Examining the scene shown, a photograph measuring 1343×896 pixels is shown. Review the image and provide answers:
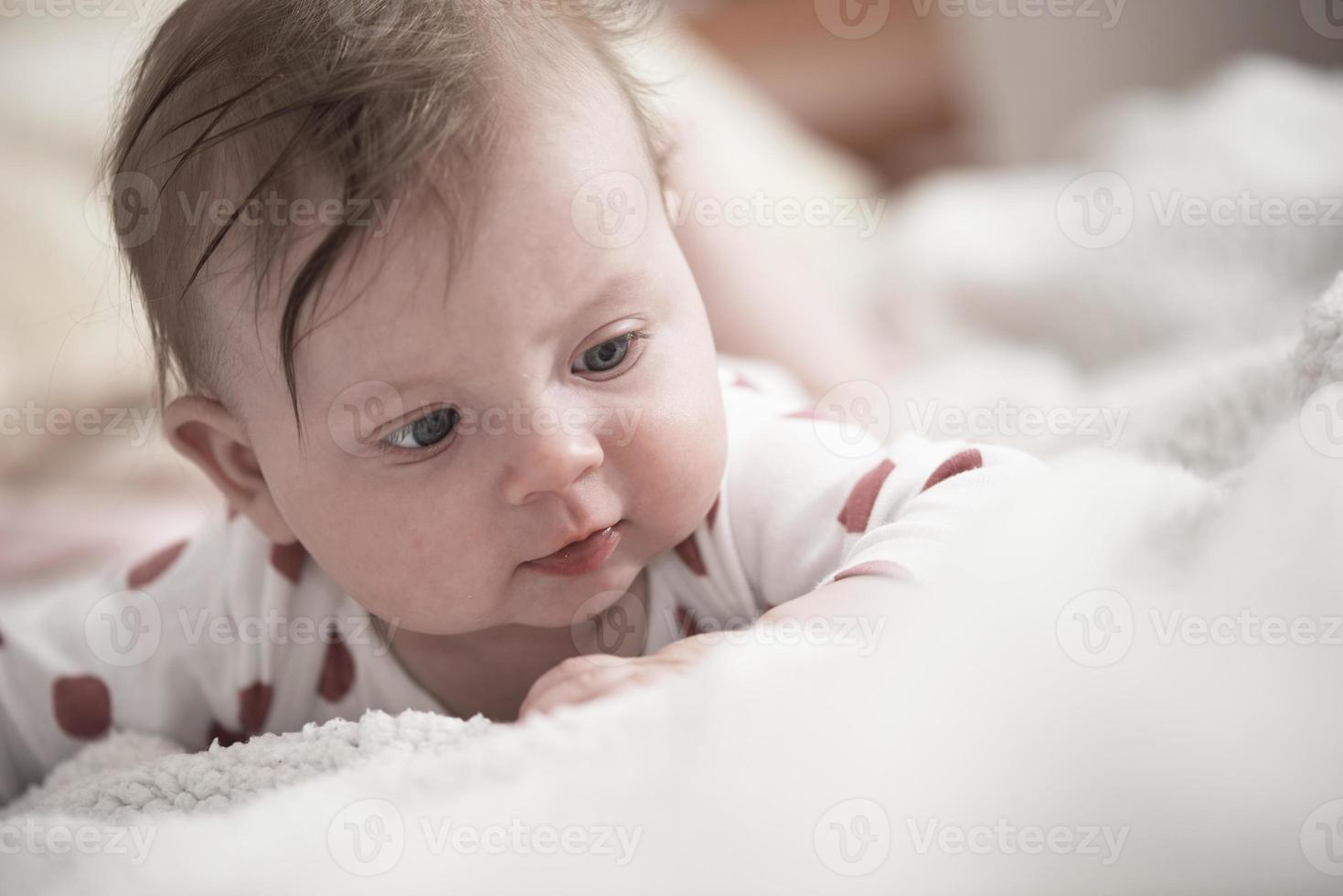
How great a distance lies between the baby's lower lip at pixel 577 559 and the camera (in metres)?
0.78

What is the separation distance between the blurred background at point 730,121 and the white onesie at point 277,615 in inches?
9.6

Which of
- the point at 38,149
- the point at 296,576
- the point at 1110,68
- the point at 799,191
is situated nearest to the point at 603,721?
the point at 296,576

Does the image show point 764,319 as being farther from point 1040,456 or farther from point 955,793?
point 955,793

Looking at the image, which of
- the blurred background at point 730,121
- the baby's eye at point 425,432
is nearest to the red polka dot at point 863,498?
the baby's eye at point 425,432

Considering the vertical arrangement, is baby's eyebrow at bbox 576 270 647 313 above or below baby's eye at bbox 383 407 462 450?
above

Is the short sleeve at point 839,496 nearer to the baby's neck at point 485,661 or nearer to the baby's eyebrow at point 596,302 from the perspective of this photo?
the baby's neck at point 485,661

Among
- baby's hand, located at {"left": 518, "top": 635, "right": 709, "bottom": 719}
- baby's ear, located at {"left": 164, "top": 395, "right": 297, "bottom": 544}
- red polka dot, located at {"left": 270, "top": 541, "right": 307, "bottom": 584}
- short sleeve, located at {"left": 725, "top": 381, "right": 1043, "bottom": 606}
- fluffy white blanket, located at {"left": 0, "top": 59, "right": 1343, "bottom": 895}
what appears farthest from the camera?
red polka dot, located at {"left": 270, "top": 541, "right": 307, "bottom": 584}

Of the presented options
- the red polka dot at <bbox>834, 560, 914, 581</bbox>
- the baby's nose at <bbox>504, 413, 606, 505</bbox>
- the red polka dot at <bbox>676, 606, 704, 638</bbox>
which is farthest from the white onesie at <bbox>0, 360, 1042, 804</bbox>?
the baby's nose at <bbox>504, 413, 606, 505</bbox>

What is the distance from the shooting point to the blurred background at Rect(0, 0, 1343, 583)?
4.58 ft

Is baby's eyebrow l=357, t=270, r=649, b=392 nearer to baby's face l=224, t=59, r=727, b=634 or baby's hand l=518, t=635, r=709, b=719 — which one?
baby's face l=224, t=59, r=727, b=634

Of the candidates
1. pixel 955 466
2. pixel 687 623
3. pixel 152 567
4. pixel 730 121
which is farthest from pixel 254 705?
pixel 730 121

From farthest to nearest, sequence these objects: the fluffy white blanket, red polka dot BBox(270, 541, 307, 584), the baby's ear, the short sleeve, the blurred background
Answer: the blurred background
red polka dot BBox(270, 541, 307, 584)
the baby's ear
the short sleeve
the fluffy white blanket

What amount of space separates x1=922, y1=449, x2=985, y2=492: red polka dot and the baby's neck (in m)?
0.28

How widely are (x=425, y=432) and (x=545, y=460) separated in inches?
4.1
